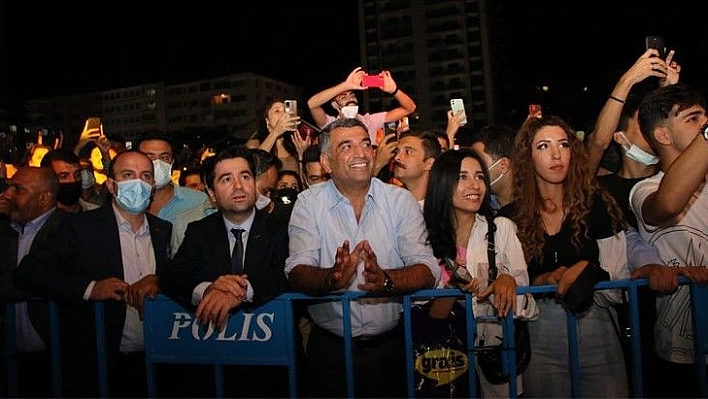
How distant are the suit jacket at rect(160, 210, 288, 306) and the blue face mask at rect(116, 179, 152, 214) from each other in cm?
69

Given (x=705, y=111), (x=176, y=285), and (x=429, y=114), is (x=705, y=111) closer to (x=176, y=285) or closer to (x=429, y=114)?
(x=176, y=285)

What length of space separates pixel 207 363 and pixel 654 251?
2.81 meters

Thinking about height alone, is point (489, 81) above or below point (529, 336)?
above

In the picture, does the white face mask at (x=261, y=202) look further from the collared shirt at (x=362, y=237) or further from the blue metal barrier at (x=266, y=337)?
the blue metal barrier at (x=266, y=337)

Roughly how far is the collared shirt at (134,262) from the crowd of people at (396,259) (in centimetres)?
1

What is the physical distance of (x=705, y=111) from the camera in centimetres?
368

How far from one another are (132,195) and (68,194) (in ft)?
5.58

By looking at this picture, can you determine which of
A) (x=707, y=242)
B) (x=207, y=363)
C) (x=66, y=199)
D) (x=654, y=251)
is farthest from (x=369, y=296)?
(x=66, y=199)

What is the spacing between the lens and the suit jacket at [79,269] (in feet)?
12.2

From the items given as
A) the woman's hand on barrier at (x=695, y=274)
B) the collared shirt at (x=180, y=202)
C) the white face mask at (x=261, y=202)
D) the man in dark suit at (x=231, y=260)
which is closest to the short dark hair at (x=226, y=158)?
the man in dark suit at (x=231, y=260)

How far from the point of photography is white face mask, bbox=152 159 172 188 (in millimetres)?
5383

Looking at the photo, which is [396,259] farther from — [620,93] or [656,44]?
[656,44]

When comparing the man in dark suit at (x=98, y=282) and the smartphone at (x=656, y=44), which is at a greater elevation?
the smartphone at (x=656, y=44)

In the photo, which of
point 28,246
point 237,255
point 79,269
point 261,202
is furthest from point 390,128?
point 28,246
